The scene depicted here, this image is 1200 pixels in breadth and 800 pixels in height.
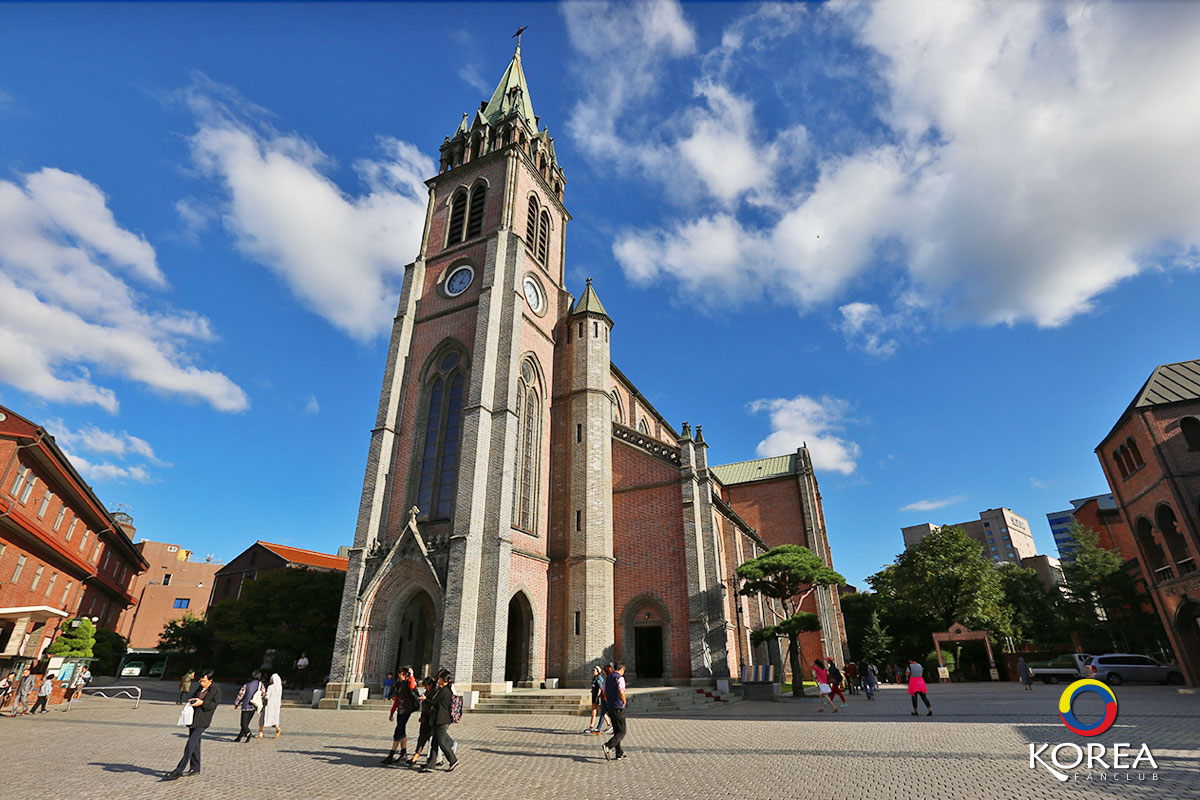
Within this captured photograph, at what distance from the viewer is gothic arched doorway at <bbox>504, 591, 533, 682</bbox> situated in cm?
2348

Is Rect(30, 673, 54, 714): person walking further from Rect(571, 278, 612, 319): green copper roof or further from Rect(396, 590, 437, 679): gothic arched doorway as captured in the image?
Rect(571, 278, 612, 319): green copper roof

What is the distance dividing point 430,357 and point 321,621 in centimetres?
1733

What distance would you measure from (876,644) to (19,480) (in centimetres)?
5069

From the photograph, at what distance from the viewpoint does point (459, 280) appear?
3033 cm

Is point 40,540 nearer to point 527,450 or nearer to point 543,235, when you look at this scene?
point 527,450

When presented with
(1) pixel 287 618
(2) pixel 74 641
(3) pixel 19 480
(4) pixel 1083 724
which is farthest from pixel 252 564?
(4) pixel 1083 724

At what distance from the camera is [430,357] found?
28.8 m

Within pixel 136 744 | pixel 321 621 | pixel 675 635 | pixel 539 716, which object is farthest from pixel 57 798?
pixel 321 621

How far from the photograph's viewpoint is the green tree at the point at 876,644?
42.8 meters

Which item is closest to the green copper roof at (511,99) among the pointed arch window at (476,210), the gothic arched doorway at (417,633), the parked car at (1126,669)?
the pointed arch window at (476,210)

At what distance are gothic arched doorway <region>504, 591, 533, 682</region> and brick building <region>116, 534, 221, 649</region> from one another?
53652 millimetres

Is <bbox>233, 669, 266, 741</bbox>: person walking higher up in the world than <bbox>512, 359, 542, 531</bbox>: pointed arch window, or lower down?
lower down

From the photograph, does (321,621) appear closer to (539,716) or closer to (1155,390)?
(539,716)

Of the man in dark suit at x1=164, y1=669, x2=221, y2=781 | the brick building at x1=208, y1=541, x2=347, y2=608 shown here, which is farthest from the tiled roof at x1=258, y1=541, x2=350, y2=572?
the man in dark suit at x1=164, y1=669, x2=221, y2=781
